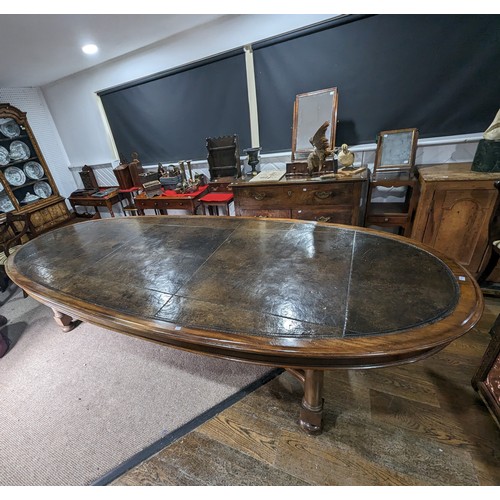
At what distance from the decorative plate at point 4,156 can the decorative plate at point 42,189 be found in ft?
1.43

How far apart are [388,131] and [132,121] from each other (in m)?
3.00

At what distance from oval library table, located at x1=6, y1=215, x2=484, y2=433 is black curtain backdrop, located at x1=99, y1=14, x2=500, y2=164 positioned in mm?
1548

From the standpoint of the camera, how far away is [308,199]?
2131 millimetres

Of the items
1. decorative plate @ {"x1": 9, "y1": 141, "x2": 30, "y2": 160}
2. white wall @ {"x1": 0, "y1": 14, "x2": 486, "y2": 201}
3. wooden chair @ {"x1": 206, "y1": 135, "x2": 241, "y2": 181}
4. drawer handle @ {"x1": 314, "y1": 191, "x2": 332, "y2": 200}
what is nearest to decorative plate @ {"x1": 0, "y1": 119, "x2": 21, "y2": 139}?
decorative plate @ {"x1": 9, "y1": 141, "x2": 30, "y2": 160}

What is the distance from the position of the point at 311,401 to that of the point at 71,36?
3.38 m

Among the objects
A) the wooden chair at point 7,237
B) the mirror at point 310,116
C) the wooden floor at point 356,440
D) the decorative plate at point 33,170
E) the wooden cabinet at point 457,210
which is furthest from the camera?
the decorative plate at point 33,170

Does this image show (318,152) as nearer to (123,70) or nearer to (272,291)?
(272,291)

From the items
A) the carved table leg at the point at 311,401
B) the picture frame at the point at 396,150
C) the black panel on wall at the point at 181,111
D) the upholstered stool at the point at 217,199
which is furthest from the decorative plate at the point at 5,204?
the picture frame at the point at 396,150

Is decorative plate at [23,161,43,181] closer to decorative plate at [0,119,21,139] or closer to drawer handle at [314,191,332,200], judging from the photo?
decorative plate at [0,119,21,139]

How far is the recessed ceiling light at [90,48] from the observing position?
2.39 m

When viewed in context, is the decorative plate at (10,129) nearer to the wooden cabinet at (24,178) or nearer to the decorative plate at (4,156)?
the wooden cabinet at (24,178)

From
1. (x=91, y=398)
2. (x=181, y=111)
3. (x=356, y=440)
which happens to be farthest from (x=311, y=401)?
(x=181, y=111)

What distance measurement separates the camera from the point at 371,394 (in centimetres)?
131

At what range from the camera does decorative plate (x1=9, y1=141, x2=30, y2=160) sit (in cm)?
322
